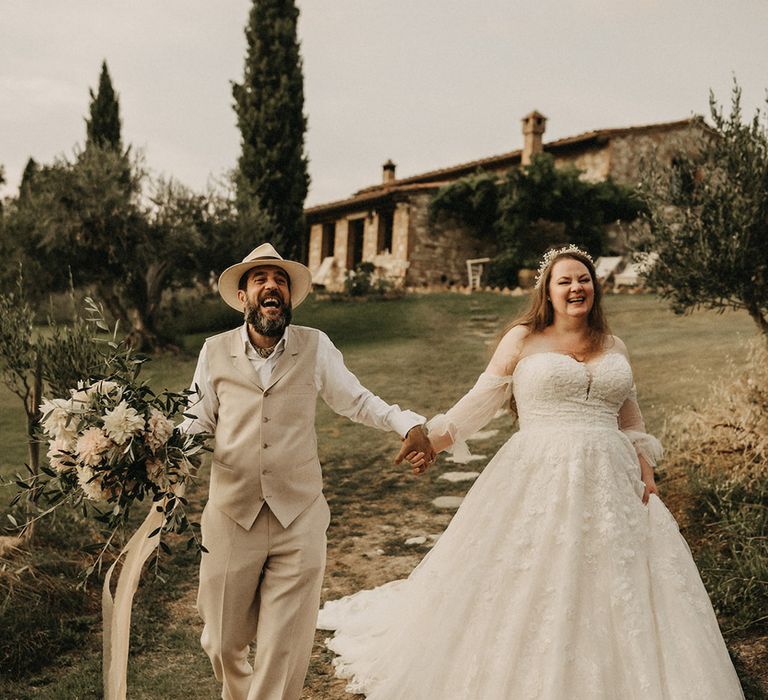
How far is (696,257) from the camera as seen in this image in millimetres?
7996

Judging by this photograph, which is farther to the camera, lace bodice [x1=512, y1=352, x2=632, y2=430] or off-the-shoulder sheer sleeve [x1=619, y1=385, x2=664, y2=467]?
off-the-shoulder sheer sleeve [x1=619, y1=385, x2=664, y2=467]

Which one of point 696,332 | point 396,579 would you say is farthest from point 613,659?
point 696,332

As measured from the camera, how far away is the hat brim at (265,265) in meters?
3.89

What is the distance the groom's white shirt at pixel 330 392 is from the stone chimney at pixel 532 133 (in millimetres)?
22028

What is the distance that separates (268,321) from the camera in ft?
12.2

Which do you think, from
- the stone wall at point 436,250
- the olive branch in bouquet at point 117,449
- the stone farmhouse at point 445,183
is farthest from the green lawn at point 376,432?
the stone farmhouse at point 445,183

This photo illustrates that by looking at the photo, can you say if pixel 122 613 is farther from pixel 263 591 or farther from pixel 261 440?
pixel 261 440

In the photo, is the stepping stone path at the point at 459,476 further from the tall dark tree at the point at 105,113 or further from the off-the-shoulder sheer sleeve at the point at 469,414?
the tall dark tree at the point at 105,113

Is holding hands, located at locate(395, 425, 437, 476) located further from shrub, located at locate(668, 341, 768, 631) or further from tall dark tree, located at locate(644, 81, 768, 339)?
tall dark tree, located at locate(644, 81, 768, 339)

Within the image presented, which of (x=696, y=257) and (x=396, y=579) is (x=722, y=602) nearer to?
(x=396, y=579)

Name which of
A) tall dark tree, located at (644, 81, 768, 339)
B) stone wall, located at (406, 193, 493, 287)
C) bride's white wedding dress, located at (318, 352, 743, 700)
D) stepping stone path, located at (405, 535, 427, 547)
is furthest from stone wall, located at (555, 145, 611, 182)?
bride's white wedding dress, located at (318, 352, 743, 700)

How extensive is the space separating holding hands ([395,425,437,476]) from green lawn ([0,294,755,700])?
0.97 meters

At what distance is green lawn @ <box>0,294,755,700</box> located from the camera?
15.2ft

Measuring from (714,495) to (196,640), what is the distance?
4.31m
